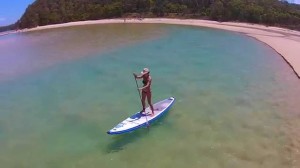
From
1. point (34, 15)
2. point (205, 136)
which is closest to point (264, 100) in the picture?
point (205, 136)

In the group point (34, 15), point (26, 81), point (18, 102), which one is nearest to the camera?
point (18, 102)

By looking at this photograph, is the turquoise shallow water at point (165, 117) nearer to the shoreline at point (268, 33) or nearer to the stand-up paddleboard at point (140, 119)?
the stand-up paddleboard at point (140, 119)

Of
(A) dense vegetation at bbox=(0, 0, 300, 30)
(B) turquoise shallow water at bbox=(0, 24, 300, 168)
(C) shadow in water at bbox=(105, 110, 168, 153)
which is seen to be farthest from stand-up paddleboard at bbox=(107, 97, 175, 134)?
(A) dense vegetation at bbox=(0, 0, 300, 30)

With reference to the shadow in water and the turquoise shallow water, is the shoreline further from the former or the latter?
the shadow in water

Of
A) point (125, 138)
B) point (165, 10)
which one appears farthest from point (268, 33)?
point (125, 138)

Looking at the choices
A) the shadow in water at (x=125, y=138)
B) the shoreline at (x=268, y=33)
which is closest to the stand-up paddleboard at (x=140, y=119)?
the shadow in water at (x=125, y=138)

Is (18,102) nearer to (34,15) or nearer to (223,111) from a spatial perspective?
(223,111)
